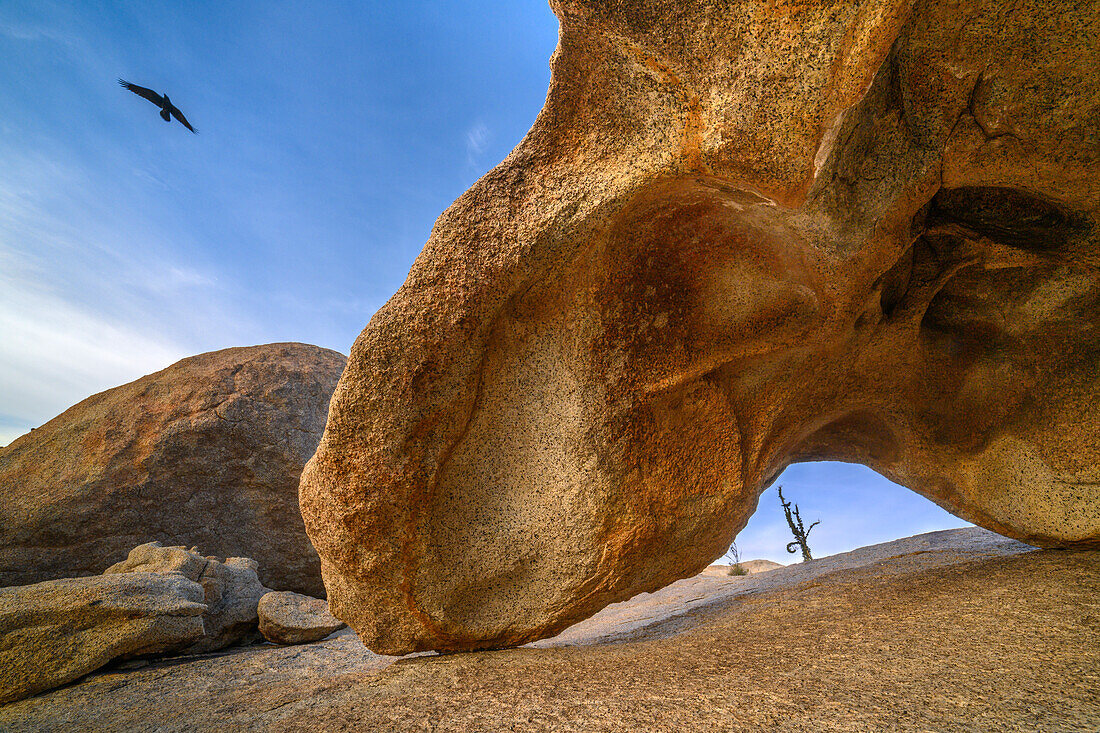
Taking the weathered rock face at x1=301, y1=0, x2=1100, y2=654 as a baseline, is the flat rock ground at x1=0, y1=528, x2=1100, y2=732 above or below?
below

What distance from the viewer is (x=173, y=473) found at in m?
5.51

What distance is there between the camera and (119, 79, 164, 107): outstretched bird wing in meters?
6.05

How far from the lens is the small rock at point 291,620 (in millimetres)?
4641

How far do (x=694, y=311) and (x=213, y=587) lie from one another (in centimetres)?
471

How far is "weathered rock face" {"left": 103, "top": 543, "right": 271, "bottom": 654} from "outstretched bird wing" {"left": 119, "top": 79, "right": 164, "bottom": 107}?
17.3 feet

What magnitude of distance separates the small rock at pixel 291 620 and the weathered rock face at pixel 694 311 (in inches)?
95.6

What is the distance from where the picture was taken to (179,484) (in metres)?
5.52

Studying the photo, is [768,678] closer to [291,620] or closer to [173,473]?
→ [291,620]

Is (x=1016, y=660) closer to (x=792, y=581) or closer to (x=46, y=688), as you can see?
(x=792, y=581)

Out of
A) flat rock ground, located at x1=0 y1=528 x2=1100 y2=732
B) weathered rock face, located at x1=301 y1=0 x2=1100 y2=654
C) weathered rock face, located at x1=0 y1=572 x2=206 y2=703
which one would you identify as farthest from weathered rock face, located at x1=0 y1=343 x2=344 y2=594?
weathered rock face, located at x1=301 y1=0 x2=1100 y2=654

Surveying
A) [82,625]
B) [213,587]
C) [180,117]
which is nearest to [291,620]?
[213,587]

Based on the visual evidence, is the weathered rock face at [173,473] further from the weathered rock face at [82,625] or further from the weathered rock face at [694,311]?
the weathered rock face at [694,311]

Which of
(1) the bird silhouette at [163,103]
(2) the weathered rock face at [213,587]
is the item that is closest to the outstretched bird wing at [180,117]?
(1) the bird silhouette at [163,103]

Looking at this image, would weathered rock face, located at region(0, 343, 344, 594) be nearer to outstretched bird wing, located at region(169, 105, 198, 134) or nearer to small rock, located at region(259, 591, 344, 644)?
small rock, located at region(259, 591, 344, 644)
